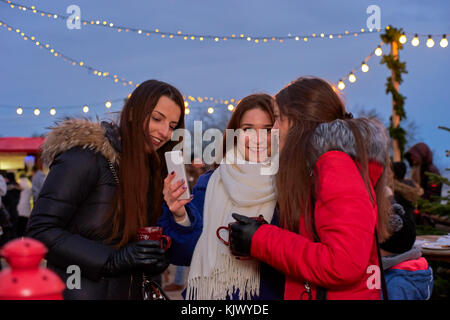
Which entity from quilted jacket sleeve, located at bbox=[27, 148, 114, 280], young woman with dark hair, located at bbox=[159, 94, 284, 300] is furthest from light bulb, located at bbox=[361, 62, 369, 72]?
quilted jacket sleeve, located at bbox=[27, 148, 114, 280]

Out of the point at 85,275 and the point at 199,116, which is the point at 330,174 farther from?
the point at 199,116

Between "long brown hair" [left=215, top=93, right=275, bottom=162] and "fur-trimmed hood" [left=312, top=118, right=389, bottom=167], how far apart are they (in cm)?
117

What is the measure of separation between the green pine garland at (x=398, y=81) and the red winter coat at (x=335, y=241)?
11209mm

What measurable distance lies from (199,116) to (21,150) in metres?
20.9

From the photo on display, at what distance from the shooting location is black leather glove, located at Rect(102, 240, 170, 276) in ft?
7.20

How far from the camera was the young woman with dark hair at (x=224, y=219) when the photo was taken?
258 cm

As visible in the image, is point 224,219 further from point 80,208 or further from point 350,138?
point 350,138

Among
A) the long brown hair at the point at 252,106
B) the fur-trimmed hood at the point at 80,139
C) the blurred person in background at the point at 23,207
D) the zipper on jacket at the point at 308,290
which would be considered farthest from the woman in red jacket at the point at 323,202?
the blurred person in background at the point at 23,207

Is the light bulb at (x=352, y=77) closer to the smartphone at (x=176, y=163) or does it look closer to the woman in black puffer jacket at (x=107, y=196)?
the woman in black puffer jacket at (x=107, y=196)

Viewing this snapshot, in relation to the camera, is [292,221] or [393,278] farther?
[393,278]

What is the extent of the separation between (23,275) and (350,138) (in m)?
1.42

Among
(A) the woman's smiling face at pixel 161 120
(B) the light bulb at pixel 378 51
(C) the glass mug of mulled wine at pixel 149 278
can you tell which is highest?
(B) the light bulb at pixel 378 51
